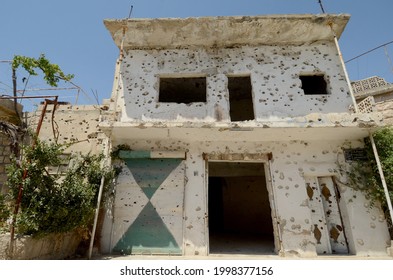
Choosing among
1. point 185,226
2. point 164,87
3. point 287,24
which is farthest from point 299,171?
point 164,87

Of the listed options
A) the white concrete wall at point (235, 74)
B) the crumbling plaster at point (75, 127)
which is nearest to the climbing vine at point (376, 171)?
the white concrete wall at point (235, 74)

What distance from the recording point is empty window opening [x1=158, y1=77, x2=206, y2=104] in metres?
9.16

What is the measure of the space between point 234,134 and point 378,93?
10099 millimetres

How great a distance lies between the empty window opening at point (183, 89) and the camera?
9.16 metres

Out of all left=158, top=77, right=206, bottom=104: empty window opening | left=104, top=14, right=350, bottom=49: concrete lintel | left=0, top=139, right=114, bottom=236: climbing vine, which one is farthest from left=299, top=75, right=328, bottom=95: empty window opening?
left=0, top=139, right=114, bottom=236: climbing vine

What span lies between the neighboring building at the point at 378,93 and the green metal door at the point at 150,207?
21.1 feet

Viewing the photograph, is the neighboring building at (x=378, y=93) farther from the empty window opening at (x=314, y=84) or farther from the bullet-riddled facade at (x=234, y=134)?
the bullet-riddled facade at (x=234, y=134)

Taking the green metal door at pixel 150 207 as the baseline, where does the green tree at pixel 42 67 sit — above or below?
above

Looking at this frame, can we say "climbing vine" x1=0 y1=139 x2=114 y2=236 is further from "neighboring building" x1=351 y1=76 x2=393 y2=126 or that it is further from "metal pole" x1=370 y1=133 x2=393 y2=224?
"neighboring building" x1=351 y1=76 x2=393 y2=126

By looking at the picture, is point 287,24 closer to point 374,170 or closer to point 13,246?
point 374,170

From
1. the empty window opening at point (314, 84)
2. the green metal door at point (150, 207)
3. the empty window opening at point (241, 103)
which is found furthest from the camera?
the empty window opening at point (241, 103)

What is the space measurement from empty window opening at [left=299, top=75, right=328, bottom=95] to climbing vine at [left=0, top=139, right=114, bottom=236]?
8.11 meters

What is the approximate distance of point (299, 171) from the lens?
6941 mm

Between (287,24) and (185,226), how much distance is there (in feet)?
24.0
